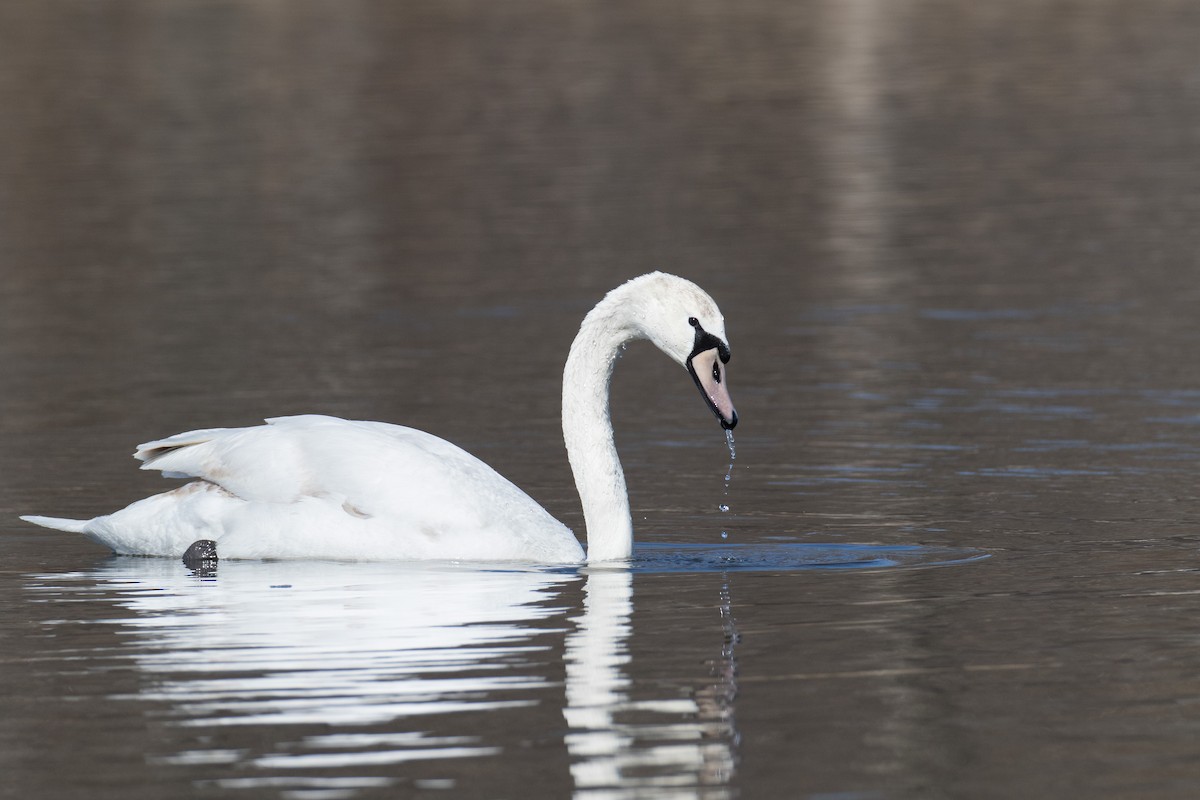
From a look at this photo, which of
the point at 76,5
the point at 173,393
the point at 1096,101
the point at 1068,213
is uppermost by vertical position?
the point at 76,5

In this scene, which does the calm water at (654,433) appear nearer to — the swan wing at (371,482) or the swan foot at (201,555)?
the swan foot at (201,555)

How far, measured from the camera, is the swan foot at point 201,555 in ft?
36.6

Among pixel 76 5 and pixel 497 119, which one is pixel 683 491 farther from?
pixel 76 5

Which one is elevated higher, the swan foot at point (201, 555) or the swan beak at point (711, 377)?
the swan beak at point (711, 377)

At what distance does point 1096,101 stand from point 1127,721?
34504 millimetres

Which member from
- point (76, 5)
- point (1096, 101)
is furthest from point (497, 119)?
point (76, 5)

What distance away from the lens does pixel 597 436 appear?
36.8 ft

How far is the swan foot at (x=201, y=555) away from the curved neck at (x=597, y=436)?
176 centimetres

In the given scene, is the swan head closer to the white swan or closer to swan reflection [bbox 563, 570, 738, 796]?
the white swan

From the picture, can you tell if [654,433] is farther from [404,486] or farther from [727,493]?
[404,486]

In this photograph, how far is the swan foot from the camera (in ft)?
36.6

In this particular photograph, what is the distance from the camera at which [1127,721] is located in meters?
7.81

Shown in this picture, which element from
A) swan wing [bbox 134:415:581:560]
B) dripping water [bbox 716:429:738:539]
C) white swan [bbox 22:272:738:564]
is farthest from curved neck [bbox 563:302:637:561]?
dripping water [bbox 716:429:738:539]

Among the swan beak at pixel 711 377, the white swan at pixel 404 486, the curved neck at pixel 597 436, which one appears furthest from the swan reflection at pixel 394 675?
the swan beak at pixel 711 377
